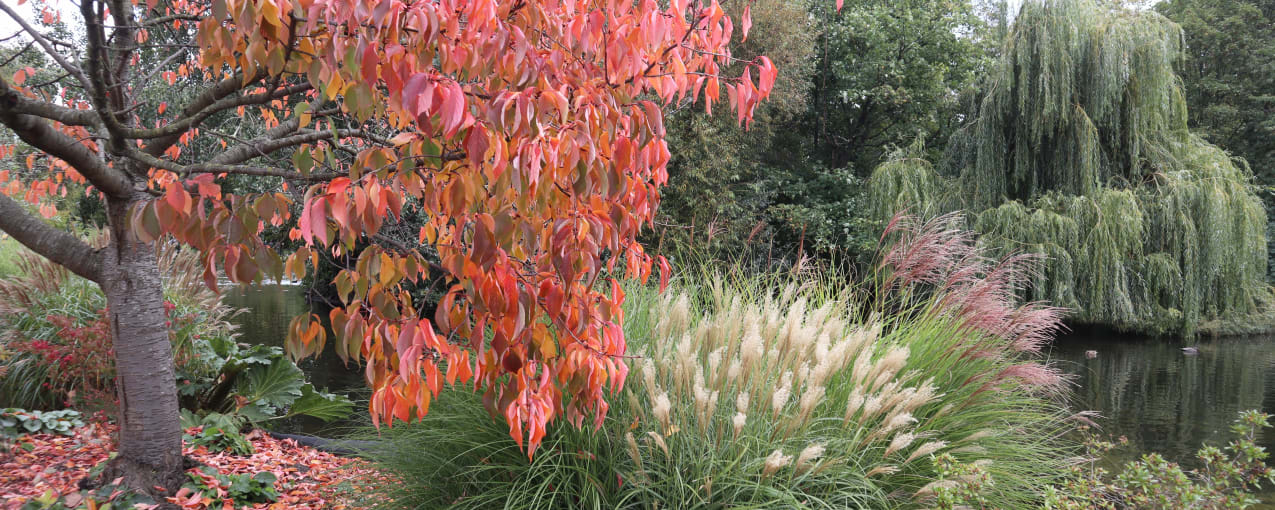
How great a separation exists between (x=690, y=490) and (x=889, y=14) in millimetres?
16000

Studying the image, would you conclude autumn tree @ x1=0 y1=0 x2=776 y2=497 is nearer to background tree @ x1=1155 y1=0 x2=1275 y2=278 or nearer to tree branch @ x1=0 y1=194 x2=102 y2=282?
tree branch @ x1=0 y1=194 x2=102 y2=282

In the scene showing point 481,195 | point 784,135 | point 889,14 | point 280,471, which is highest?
point 889,14

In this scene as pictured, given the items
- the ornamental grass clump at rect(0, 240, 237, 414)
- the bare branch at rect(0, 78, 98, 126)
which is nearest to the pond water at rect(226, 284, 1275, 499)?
the ornamental grass clump at rect(0, 240, 237, 414)

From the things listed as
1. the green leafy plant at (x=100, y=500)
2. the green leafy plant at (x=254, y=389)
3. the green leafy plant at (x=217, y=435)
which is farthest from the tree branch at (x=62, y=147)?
the green leafy plant at (x=254, y=389)

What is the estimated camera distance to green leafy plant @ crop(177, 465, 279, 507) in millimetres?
3082

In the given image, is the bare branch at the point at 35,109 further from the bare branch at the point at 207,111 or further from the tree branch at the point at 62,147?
the bare branch at the point at 207,111

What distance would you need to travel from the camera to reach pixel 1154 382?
29.8ft

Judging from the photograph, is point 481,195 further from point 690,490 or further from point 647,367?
point 690,490

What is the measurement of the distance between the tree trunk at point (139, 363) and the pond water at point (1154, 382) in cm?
195

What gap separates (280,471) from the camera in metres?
3.66

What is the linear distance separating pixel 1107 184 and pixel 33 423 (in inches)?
501

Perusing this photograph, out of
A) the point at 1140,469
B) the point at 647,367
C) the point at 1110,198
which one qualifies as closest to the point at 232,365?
the point at 647,367

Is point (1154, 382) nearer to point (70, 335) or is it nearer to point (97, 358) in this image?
point (97, 358)

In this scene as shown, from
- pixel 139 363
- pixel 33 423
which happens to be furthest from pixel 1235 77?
pixel 33 423
